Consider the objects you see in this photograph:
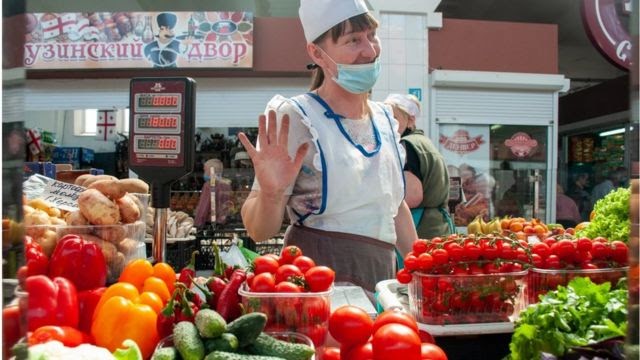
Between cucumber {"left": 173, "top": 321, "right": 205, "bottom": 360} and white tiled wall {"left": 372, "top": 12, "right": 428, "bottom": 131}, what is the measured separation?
8.33 meters

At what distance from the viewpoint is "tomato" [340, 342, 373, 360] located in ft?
3.87

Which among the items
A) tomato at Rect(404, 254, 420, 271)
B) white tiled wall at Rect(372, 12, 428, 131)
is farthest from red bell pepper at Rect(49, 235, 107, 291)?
white tiled wall at Rect(372, 12, 428, 131)

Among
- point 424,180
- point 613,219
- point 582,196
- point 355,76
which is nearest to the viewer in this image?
point 613,219

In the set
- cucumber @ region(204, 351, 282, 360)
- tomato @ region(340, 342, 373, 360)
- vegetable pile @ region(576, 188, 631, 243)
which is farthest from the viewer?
vegetable pile @ region(576, 188, 631, 243)

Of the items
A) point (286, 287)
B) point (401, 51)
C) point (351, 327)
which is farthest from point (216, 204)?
point (351, 327)

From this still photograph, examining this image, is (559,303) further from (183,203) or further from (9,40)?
(183,203)

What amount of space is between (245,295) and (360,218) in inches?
39.6

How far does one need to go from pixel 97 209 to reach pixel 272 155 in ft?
2.15

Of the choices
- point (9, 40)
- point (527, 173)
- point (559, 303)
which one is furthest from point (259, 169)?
point (527, 173)

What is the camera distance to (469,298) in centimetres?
154

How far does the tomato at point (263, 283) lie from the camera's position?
4.35 feet

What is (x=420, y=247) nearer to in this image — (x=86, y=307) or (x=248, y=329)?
(x=248, y=329)

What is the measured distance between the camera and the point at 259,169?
1882 millimetres

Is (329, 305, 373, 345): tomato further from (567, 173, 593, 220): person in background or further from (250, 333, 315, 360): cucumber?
(567, 173, 593, 220): person in background
